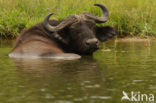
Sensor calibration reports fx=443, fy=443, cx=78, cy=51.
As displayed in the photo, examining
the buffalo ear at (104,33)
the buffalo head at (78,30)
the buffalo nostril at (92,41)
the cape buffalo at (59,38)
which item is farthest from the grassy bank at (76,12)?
the buffalo nostril at (92,41)

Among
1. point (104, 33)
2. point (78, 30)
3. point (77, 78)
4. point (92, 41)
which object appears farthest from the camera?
point (104, 33)

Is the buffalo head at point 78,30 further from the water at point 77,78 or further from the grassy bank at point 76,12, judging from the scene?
the grassy bank at point 76,12

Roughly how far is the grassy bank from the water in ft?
15.8

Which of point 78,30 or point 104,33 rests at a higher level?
point 78,30

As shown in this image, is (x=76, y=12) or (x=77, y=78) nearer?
(x=77, y=78)

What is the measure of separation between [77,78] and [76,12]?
877 centimetres

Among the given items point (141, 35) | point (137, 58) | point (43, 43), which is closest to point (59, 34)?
point (43, 43)

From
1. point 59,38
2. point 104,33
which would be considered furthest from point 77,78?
point 104,33

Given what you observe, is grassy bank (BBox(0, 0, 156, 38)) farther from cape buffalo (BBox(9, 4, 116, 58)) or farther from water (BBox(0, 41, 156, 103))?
water (BBox(0, 41, 156, 103))

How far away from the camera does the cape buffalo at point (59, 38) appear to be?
1051cm

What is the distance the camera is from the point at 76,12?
15453 millimetres

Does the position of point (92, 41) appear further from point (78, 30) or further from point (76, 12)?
point (76, 12)

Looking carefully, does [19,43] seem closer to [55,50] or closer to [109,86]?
[55,50]

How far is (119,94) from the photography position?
5477 mm
